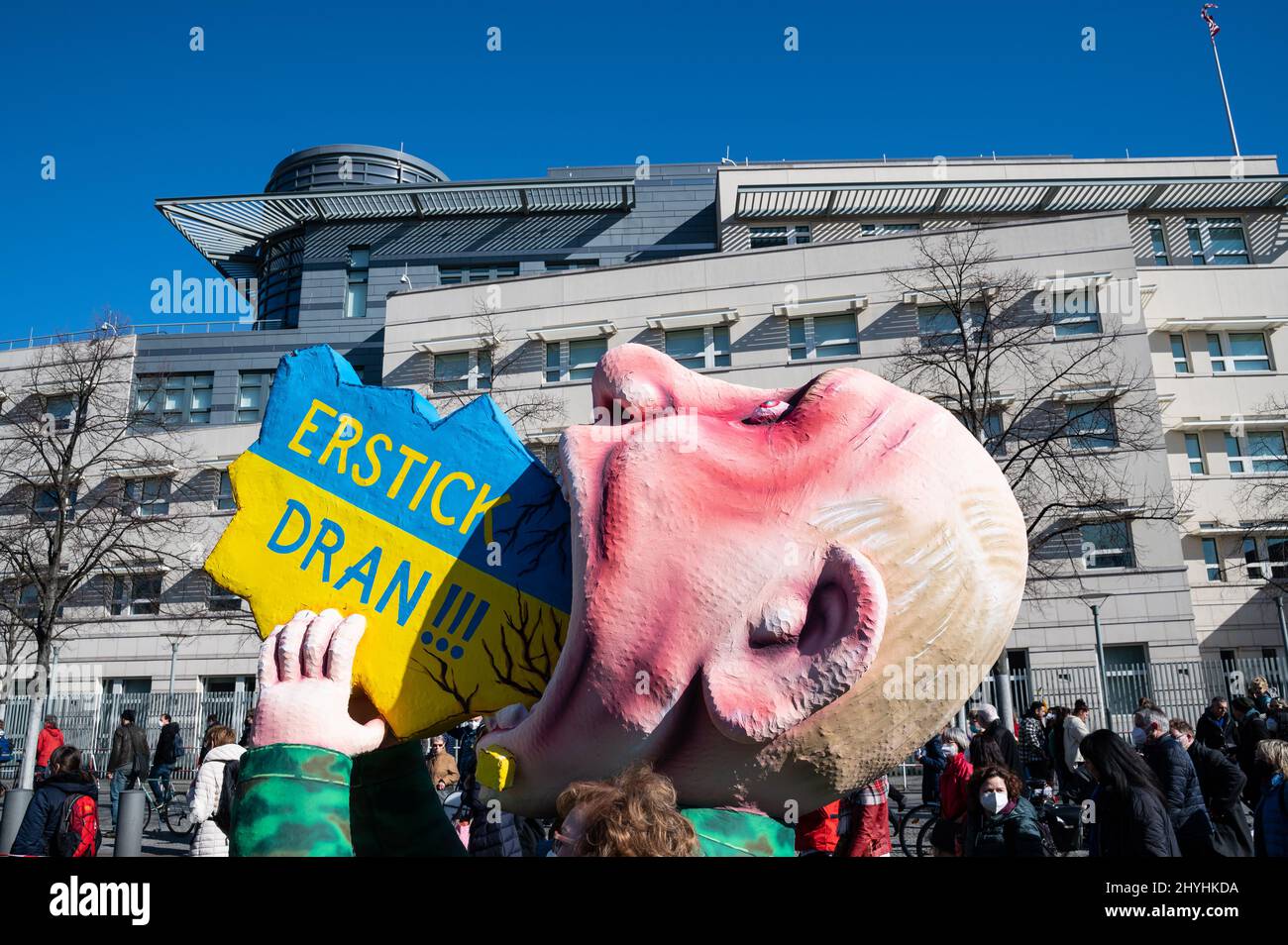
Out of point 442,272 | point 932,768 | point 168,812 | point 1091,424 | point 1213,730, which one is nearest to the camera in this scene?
point 1213,730

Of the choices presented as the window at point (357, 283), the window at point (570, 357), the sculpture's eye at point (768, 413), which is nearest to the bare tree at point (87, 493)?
the window at point (357, 283)

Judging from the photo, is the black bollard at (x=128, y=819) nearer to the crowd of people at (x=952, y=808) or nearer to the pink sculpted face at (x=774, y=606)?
the crowd of people at (x=952, y=808)

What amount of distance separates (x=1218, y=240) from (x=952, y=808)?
2590cm

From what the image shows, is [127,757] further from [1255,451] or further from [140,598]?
[1255,451]

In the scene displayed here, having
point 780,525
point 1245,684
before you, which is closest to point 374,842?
point 780,525

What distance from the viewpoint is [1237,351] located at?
24.8 m

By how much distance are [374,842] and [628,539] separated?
1149mm

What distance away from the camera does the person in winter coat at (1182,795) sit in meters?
5.48

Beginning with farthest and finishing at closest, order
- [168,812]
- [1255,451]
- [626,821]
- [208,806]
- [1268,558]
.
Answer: [1255,451]
[1268,558]
[168,812]
[208,806]
[626,821]

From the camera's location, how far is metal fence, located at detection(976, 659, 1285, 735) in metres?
17.4

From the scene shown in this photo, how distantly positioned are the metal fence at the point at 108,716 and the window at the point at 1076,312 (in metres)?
19.2

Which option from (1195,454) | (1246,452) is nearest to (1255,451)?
(1246,452)

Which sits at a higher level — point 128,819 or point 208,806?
point 208,806
